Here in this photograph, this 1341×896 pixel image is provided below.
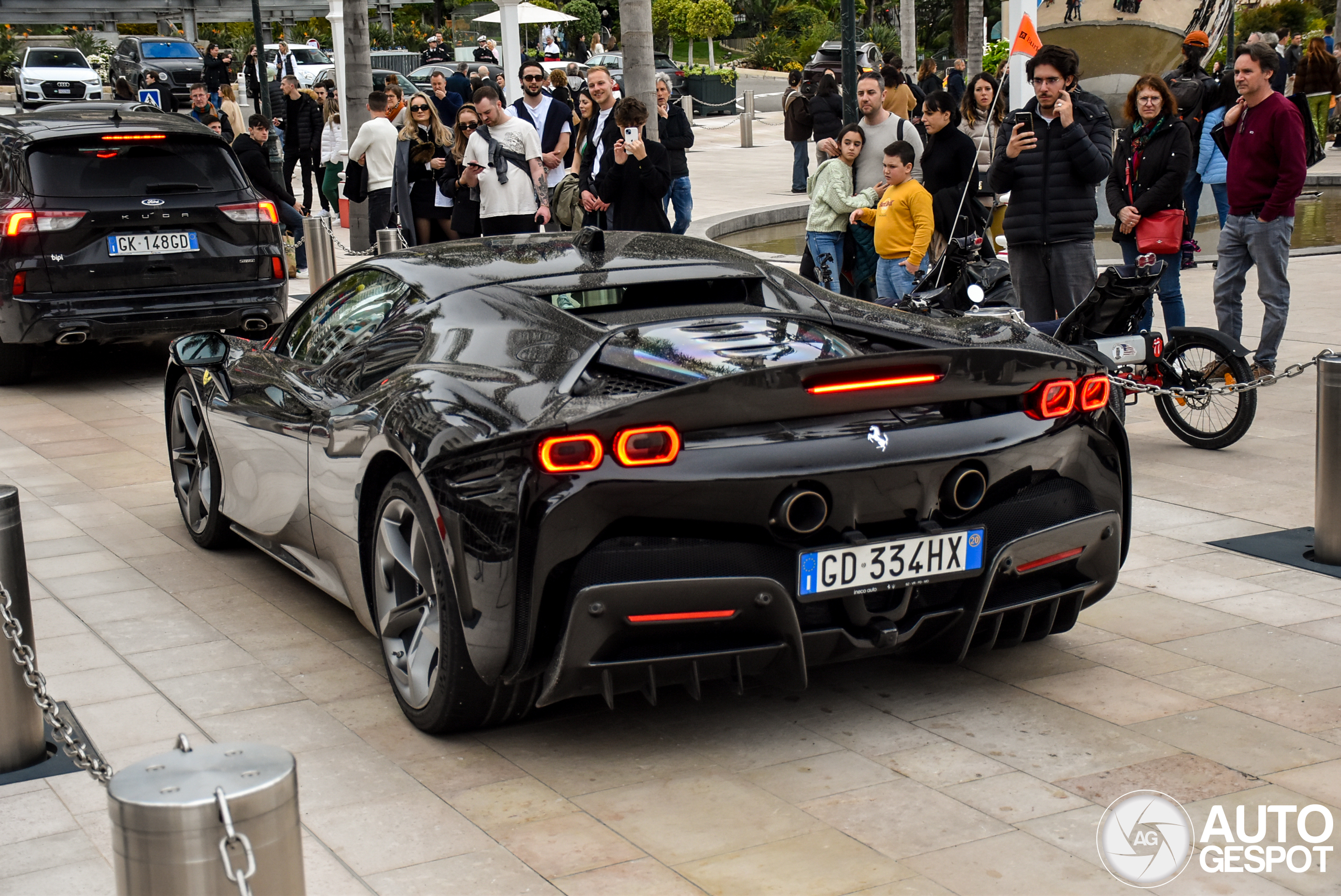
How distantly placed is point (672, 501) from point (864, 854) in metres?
1.00

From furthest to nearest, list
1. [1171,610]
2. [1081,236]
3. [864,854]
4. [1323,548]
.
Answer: [1081,236], [1323,548], [1171,610], [864,854]

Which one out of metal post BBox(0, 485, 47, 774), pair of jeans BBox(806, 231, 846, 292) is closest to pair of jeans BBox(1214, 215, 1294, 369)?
pair of jeans BBox(806, 231, 846, 292)

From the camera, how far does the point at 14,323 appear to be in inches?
399

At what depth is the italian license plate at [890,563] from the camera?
4.11 m

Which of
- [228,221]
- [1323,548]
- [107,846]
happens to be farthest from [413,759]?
[228,221]

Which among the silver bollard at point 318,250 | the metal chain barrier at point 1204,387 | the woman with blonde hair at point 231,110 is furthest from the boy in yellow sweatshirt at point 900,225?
the woman with blonde hair at point 231,110

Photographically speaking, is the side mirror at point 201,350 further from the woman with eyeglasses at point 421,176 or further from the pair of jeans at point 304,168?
the pair of jeans at point 304,168

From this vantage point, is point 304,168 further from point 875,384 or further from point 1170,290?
point 875,384

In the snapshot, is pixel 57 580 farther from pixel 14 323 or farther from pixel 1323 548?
pixel 1323 548

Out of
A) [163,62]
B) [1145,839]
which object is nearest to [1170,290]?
[1145,839]

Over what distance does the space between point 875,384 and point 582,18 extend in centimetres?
6179

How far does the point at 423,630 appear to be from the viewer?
14.9ft

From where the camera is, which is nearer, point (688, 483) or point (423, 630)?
point (688, 483)

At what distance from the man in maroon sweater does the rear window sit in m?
6.64
